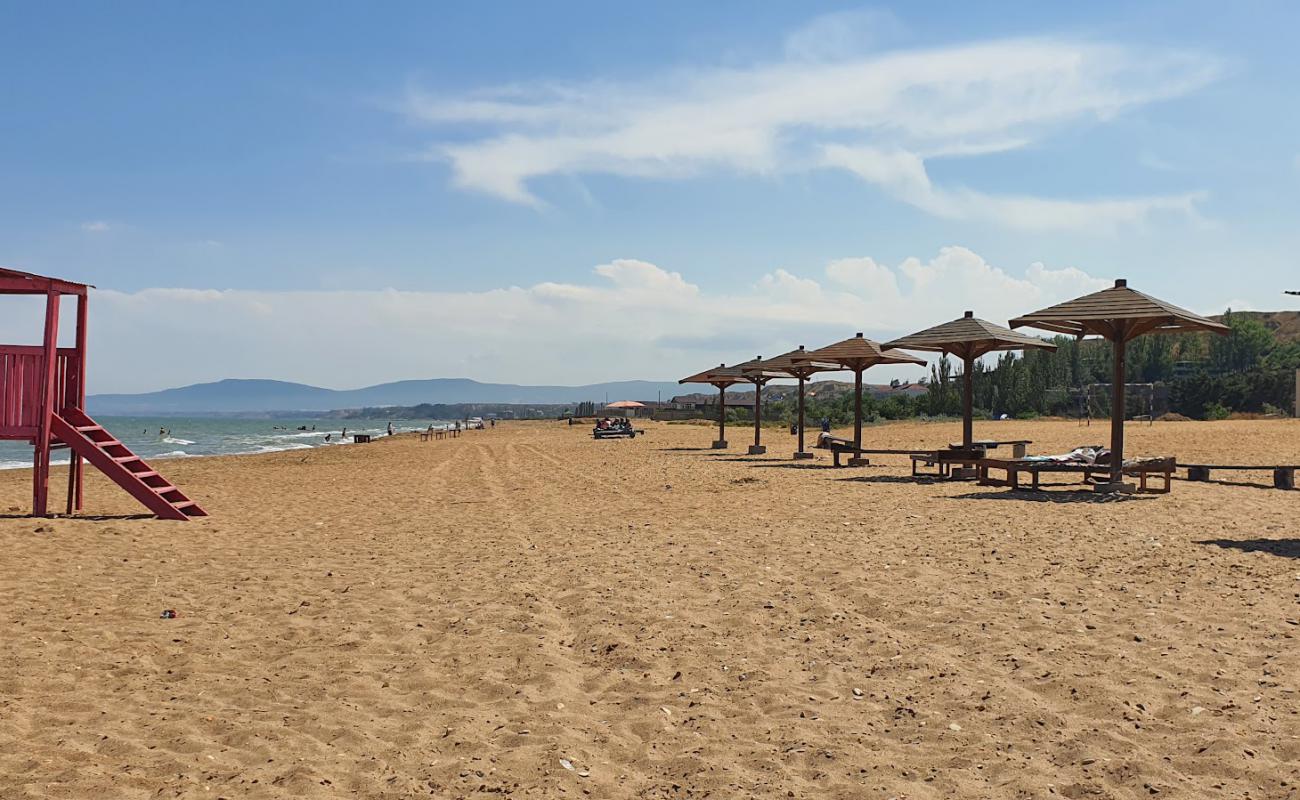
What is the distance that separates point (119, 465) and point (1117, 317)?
13254 mm

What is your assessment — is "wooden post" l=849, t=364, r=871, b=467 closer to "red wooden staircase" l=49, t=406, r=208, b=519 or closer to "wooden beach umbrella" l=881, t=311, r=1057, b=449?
"wooden beach umbrella" l=881, t=311, r=1057, b=449

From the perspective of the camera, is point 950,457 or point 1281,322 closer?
point 950,457

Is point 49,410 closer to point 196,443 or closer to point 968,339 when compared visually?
point 968,339

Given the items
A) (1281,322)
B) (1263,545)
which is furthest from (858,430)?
(1281,322)

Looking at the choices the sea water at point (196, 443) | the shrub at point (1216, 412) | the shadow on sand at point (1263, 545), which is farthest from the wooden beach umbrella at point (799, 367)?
the shrub at point (1216, 412)

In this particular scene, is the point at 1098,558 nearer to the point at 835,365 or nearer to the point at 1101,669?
the point at 1101,669

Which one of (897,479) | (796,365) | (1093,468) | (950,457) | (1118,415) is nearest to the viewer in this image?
(1093,468)

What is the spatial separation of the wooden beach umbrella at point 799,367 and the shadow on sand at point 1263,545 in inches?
510

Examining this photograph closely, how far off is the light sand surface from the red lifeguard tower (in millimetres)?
1209

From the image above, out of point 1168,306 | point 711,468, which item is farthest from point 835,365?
point 1168,306

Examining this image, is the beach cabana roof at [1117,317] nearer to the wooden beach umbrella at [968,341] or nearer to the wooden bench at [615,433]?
the wooden beach umbrella at [968,341]

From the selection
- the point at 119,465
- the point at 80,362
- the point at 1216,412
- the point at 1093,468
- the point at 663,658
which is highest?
the point at 1216,412

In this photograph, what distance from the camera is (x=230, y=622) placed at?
5.84m

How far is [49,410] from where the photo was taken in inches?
442
